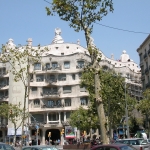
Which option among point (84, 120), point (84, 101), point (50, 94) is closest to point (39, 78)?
point (50, 94)

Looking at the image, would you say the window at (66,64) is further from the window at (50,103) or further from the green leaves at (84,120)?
the green leaves at (84,120)

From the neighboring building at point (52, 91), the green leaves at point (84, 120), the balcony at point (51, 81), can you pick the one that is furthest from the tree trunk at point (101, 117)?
the balcony at point (51, 81)

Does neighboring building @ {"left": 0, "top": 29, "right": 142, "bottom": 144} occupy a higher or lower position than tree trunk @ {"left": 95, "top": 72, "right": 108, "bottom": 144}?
higher

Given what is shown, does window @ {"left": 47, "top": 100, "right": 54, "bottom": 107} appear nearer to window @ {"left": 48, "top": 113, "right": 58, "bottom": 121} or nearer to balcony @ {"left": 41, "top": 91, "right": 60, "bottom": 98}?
balcony @ {"left": 41, "top": 91, "right": 60, "bottom": 98}

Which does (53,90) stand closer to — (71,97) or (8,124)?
(71,97)

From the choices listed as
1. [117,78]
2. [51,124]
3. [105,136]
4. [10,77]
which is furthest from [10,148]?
[10,77]

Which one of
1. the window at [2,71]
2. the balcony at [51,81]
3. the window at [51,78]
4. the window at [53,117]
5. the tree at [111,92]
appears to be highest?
the window at [2,71]

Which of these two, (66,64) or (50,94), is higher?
(66,64)

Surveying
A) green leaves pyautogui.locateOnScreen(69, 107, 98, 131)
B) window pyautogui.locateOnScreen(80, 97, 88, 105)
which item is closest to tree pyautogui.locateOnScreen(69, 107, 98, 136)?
green leaves pyautogui.locateOnScreen(69, 107, 98, 131)

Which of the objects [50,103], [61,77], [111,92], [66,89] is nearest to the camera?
[111,92]

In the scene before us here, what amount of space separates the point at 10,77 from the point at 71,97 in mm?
12527

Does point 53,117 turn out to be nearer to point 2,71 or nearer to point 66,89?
point 66,89

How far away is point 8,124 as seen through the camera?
192 feet

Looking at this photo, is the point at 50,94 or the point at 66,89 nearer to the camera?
the point at 50,94
